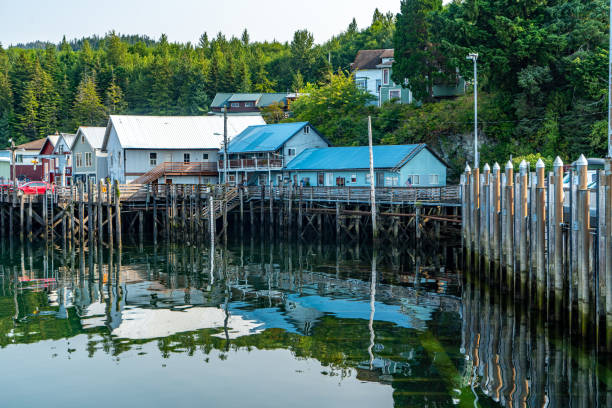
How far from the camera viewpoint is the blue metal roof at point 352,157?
53.0 metres

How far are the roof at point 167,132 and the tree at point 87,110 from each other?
187 ft

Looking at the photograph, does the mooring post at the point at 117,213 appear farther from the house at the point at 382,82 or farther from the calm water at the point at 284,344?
the house at the point at 382,82

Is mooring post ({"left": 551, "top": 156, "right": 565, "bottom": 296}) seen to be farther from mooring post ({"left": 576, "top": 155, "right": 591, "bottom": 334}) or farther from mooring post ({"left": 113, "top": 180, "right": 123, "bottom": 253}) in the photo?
mooring post ({"left": 113, "top": 180, "right": 123, "bottom": 253})

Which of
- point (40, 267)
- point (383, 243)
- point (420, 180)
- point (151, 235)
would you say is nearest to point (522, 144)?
point (420, 180)

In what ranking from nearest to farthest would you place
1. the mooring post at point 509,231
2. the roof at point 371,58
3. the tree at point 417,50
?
the mooring post at point 509,231, the tree at point 417,50, the roof at point 371,58

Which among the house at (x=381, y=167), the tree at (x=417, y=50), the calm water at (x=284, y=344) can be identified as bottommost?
the calm water at (x=284, y=344)

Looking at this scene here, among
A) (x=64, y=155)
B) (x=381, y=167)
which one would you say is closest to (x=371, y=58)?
(x=64, y=155)

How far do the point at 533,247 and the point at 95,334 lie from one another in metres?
14.5

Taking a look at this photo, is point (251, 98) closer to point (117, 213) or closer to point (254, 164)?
point (254, 164)

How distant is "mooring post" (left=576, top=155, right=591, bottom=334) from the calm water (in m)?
1.17

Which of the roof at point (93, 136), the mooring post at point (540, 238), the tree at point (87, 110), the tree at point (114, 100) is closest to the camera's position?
the mooring post at point (540, 238)

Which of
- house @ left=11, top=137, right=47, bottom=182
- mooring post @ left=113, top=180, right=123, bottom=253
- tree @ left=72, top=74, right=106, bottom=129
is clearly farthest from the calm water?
tree @ left=72, top=74, right=106, bottom=129

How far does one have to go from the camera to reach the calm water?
16.5 m

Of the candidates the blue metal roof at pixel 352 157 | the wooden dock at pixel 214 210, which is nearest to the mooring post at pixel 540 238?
the wooden dock at pixel 214 210
